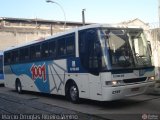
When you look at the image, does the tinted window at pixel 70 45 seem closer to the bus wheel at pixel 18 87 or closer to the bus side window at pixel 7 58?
the bus wheel at pixel 18 87

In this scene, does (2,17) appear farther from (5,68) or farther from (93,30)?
(93,30)

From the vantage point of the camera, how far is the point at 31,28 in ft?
209

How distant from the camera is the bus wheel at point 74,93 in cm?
1451

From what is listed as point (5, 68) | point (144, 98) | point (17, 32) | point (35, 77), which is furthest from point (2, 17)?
point (144, 98)

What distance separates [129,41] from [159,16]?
21.2 ft

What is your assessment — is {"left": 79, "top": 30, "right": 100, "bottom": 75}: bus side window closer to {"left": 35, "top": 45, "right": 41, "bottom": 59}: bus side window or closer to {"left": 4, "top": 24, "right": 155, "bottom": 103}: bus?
{"left": 4, "top": 24, "right": 155, "bottom": 103}: bus

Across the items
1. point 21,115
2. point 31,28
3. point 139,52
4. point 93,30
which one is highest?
point 31,28

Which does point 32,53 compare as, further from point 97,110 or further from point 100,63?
point 97,110

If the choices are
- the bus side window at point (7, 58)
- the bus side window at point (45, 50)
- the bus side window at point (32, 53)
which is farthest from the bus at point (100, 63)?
the bus side window at point (7, 58)

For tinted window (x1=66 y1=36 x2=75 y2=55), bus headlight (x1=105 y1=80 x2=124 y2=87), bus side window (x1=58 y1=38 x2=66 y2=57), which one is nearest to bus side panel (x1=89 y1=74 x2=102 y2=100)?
bus headlight (x1=105 y1=80 x2=124 y2=87)

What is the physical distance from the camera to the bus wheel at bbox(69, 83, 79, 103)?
571 inches

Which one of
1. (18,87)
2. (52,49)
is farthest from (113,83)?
(18,87)

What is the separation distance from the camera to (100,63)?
12.4 m

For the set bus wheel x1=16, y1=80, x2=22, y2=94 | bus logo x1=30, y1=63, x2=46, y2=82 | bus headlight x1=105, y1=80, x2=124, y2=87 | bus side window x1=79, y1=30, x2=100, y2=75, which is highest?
bus side window x1=79, y1=30, x2=100, y2=75
